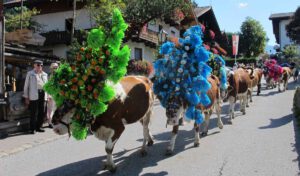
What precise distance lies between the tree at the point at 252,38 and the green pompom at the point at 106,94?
194 ft

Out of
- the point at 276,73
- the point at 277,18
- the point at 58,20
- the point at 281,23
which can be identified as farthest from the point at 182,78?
the point at 281,23

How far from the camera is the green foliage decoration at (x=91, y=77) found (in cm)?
555

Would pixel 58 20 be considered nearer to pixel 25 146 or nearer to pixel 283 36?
pixel 25 146

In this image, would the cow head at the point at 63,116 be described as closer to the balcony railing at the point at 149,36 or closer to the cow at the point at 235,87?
the cow at the point at 235,87

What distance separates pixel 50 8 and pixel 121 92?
77.8 ft

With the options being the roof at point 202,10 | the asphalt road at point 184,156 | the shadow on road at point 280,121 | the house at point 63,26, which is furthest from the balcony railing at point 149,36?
the asphalt road at point 184,156

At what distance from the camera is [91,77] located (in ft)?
18.5

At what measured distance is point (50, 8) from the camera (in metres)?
28.0

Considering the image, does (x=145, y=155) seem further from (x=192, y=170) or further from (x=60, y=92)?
(x=60, y=92)

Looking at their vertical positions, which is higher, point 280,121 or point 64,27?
point 64,27

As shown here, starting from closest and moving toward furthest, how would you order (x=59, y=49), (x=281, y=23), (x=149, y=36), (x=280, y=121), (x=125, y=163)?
(x=125, y=163)
(x=280, y=121)
(x=59, y=49)
(x=149, y=36)
(x=281, y=23)

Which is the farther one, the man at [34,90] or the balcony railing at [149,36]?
the balcony railing at [149,36]

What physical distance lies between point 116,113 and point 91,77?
77 centimetres

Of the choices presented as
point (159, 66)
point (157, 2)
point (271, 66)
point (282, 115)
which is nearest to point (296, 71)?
point (271, 66)
